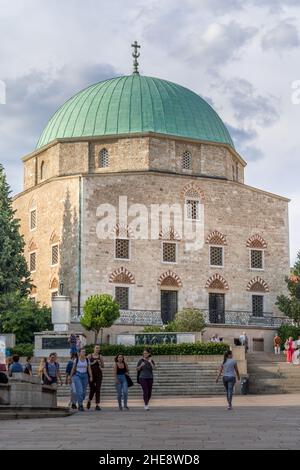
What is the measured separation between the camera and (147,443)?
916 centimetres

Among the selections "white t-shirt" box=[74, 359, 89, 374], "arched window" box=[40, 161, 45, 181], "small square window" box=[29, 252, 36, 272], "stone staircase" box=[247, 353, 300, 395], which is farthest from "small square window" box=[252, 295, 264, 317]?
"white t-shirt" box=[74, 359, 89, 374]

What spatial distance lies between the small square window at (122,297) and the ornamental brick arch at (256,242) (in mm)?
6740

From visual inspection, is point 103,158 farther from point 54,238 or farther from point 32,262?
point 32,262

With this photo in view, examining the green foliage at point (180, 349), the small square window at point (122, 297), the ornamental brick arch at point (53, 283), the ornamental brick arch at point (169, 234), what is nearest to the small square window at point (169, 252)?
the ornamental brick arch at point (169, 234)

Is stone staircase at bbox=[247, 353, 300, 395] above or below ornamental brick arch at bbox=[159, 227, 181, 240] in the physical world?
below

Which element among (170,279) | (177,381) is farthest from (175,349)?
(170,279)

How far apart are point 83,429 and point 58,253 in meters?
26.4

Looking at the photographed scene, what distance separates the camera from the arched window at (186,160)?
39656mm

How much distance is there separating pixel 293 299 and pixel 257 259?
2.90 metres

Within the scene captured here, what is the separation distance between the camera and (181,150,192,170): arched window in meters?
39.7

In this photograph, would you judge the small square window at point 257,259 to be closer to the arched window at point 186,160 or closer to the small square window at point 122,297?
the arched window at point 186,160

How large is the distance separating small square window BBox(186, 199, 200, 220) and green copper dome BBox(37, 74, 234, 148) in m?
3.51

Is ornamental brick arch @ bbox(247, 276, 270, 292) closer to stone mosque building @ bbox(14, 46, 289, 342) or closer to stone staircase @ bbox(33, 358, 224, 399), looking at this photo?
stone mosque building @ bbox(14, 46, 289, 342)
